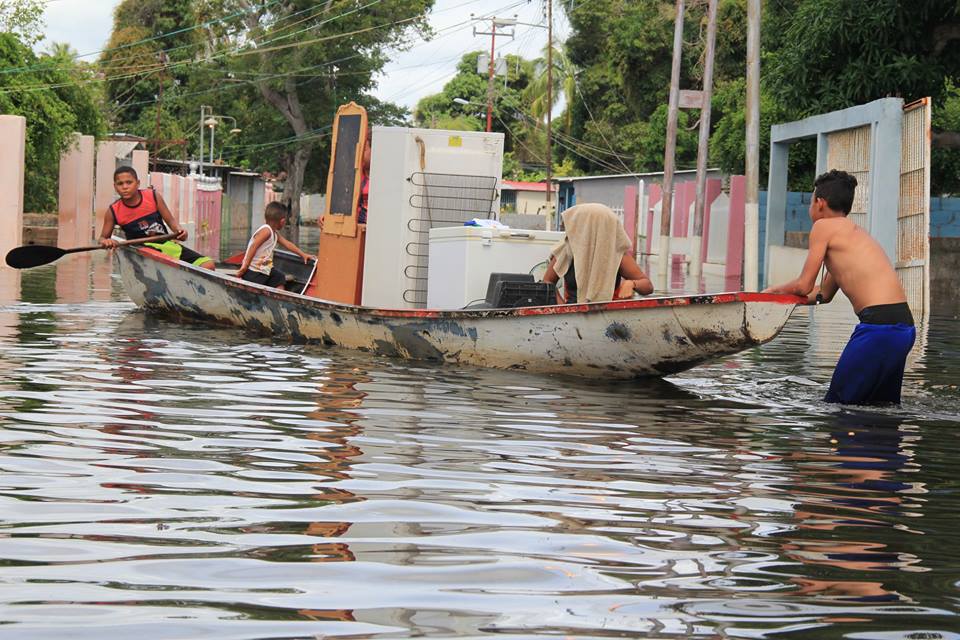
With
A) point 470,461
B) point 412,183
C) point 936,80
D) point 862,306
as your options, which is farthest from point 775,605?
point 936,80

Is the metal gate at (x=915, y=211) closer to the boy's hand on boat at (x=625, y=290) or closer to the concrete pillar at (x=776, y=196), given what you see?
the concrete pillar at (x=776, y=196)

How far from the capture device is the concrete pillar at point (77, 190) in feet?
108

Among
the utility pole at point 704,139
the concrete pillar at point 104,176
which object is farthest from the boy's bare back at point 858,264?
the concrete pillar at point 104,176

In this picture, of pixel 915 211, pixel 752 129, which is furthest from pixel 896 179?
pixel 752 129

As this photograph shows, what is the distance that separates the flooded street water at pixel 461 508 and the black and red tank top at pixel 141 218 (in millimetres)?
4823

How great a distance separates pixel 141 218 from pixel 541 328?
623cm

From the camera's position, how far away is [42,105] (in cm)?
3027

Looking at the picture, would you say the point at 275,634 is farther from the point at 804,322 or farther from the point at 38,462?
the point at 804,322

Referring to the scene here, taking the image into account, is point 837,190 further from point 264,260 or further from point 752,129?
point 752,129

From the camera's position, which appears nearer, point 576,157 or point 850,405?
point 850,405

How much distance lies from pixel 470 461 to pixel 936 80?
1641 cm

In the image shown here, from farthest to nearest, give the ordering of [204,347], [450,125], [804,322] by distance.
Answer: [450,125] < [804,322] < [204,347]

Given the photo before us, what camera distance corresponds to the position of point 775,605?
4055 millimetres

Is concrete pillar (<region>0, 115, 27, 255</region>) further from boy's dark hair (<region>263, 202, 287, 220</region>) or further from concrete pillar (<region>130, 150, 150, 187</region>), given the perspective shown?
concrete pillar (<region>130, 150, 150, 187</region>)
